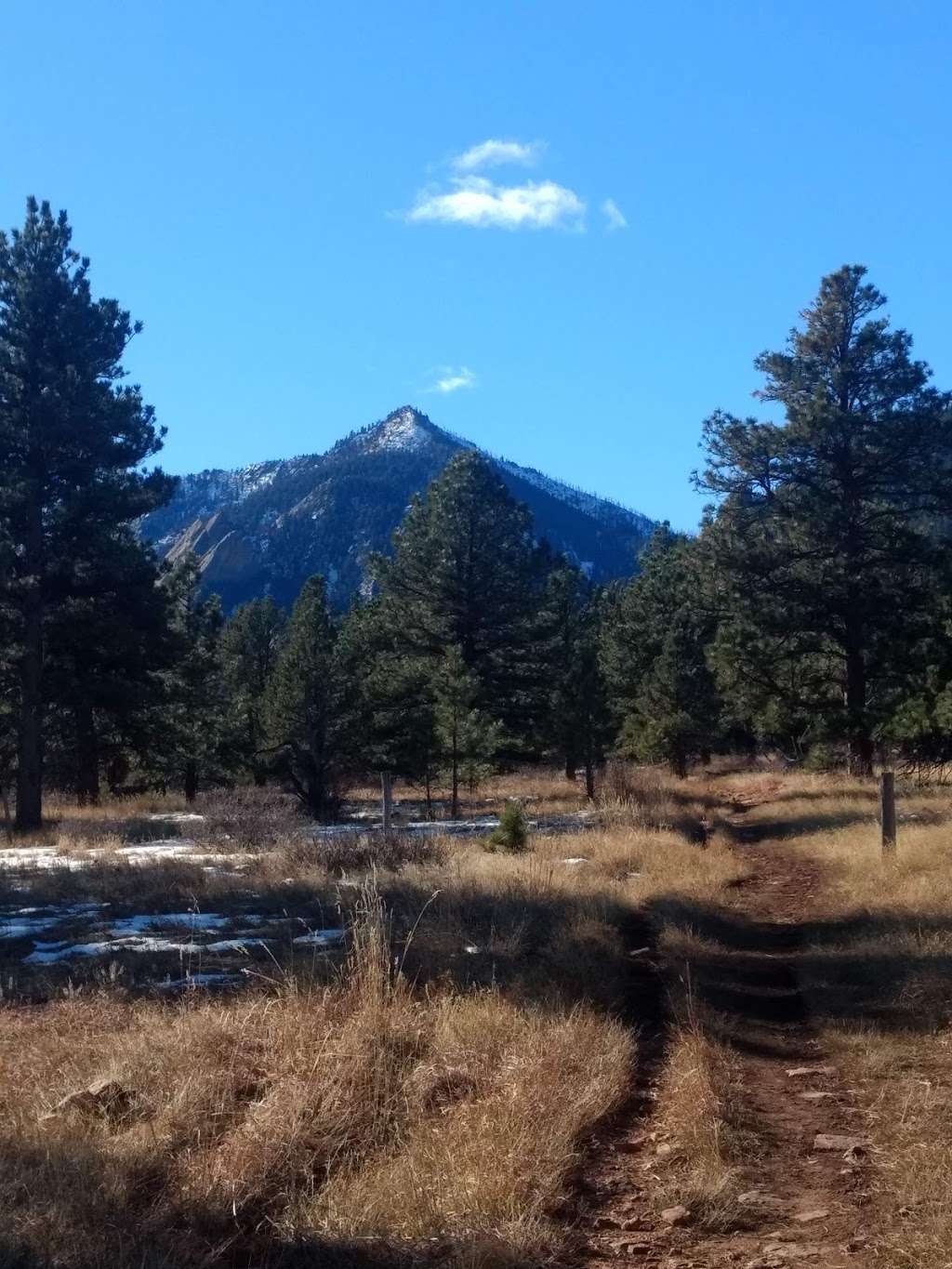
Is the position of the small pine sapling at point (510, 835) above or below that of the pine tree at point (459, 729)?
below

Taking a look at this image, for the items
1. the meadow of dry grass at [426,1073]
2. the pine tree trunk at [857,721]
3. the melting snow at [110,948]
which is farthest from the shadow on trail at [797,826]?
the melting snow at [110,948]

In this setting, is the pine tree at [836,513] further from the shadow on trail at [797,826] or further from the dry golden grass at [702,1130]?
the dry golden grass at [702,1130]

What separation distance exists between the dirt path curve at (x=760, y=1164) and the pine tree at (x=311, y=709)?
16872 millimetres

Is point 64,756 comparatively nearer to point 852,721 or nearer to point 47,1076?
point 852,721

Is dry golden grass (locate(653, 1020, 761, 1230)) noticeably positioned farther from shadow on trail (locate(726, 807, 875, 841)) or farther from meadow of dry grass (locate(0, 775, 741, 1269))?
shadow on trail (locate(726, 807, 875, 841))

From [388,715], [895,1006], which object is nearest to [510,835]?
[895,1006]

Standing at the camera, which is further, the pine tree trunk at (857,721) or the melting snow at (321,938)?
the pine tree trunk at (857,721)

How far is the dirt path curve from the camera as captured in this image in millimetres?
4199

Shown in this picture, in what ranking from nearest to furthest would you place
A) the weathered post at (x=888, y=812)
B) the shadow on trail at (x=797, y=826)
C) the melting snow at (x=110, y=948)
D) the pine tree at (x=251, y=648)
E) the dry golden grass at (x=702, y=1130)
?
the dry golden grass at (x=702, y=1130)
the melting snow at (x=110, y=948)
the weathered post at (x=888, y=812)
the shadow on trail at (x=797, y=826)
the pine tree at (x=251, y=648)

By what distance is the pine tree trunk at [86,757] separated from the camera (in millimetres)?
26438

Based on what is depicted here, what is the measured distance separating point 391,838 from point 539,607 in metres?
20.0

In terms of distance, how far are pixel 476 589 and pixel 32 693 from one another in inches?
560

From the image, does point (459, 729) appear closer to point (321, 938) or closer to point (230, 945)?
point (321, 938)

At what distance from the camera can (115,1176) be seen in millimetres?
4402
